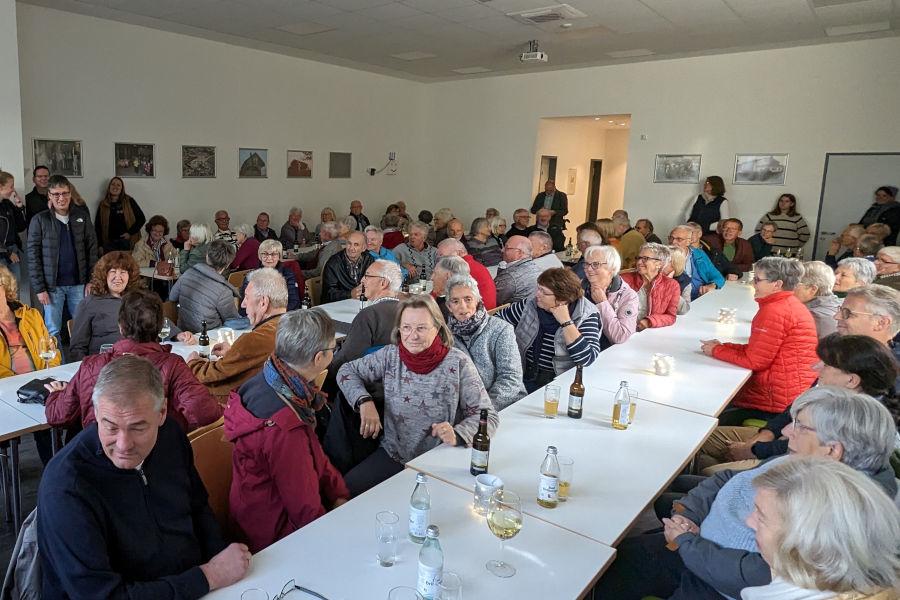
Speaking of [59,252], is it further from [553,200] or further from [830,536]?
[553,200]

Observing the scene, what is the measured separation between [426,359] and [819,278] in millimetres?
3123

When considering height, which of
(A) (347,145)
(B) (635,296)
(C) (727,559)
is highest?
(A) (347,145)

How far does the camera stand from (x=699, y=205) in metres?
10.0

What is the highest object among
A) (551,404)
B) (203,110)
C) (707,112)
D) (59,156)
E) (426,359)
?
(707,112)

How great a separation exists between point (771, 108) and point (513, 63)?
4.26 meters

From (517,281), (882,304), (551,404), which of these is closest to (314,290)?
(517,281)

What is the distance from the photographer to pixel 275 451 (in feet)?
7.04

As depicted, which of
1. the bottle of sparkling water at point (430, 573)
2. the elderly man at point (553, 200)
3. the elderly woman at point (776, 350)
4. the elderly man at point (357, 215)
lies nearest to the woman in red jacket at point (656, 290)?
the elderly woman at point (776, 350)

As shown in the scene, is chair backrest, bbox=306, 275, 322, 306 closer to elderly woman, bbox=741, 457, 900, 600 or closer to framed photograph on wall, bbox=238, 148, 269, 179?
framed photograph on wall, bbox=238, 148, 269, 179

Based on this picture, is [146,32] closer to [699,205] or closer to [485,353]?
[485,353]

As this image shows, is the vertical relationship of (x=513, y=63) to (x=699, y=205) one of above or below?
above

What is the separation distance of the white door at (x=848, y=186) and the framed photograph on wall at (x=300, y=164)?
8.55 meters

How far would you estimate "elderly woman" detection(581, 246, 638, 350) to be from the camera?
4406mm

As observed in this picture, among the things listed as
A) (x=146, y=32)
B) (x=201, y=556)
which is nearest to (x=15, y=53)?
(x=146, y=32)
